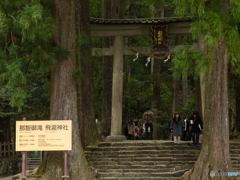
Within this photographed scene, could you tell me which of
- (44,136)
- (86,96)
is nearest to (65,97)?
(44,136)

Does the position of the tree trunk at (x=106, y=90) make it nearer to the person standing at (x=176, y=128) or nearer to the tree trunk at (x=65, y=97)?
the person standing at (x=176, y=128)

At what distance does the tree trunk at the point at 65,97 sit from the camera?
Result: 1032cm

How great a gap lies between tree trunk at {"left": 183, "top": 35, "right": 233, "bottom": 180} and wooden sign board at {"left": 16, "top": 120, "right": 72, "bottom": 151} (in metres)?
3.81

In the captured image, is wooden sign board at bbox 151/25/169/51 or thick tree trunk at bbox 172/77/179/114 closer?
wooden sign board at bbox 151/25/169/51

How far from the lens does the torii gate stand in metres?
15.1

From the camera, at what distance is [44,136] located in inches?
360

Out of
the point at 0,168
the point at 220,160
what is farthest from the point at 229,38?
the point at 0,168

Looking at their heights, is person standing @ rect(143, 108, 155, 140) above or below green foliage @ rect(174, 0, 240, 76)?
below

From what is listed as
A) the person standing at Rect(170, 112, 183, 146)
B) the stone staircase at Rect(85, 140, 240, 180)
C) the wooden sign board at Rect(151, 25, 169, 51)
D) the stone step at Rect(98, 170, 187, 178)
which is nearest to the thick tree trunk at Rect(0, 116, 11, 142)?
the stone staircase at Rect(85, 140, 240, 180)

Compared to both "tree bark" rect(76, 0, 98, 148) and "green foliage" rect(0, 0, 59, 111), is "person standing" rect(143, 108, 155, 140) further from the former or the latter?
"green foliage" rect(0, 0, 59, 111)

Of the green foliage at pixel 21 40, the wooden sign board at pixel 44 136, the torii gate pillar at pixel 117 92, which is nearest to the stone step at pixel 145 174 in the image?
the wooden sign board at pixel 44 136

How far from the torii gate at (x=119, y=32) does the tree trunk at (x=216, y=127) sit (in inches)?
194

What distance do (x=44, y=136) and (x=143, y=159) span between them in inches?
184

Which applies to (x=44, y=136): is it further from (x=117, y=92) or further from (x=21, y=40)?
(x=117, y=92)
